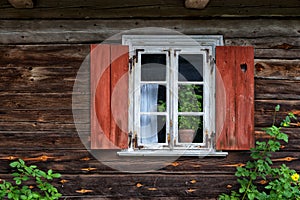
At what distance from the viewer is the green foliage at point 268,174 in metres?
4.36

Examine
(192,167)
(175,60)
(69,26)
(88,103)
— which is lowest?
(192,167)

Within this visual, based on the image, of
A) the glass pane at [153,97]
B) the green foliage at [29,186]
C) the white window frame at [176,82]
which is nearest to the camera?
the green foliage at [29,186]

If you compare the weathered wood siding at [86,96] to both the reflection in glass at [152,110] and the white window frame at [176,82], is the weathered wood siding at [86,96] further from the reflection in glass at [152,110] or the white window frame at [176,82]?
the reflection in glass at [152,110]

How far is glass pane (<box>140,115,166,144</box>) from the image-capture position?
4656mm

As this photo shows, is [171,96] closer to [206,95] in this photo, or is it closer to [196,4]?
[206,95]

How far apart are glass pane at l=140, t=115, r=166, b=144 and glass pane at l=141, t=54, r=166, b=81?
0.40 meters

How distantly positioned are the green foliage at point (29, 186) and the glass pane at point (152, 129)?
0.96m

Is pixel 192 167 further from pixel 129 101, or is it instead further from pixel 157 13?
pixel 157 13

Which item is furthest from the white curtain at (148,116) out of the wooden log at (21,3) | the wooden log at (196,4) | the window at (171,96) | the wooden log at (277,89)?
the wooden log at (21,3)

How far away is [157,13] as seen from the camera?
4.72 meters

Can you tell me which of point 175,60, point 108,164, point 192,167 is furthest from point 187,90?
point 108,164

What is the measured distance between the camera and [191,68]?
473cm

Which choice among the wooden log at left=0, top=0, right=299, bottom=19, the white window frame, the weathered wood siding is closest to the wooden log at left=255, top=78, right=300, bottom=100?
the weathered wood siding

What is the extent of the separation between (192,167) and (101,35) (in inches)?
64.8
